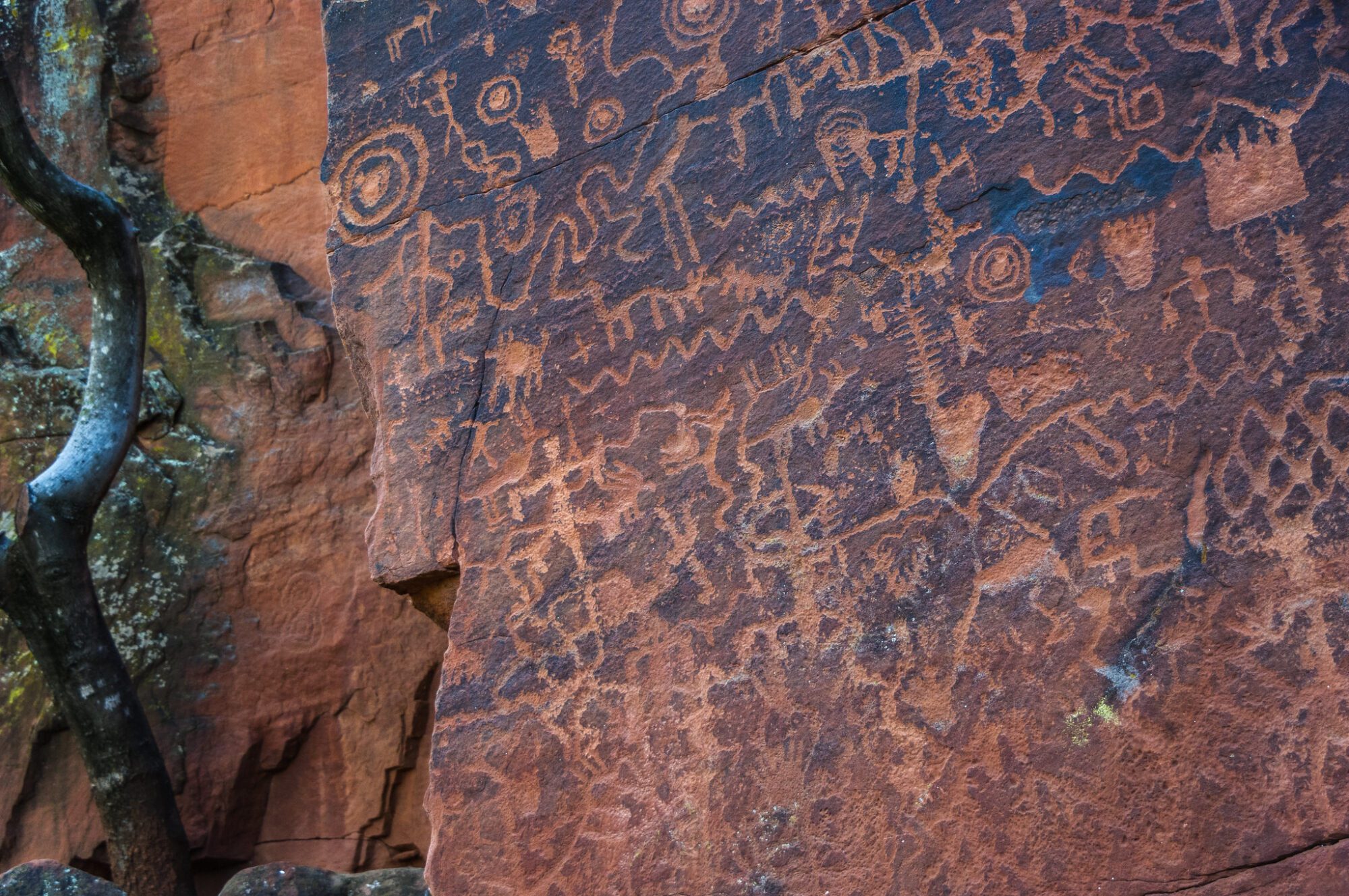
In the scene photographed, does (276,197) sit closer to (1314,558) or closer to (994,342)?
(994,342)

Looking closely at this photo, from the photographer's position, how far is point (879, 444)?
8.04 feet

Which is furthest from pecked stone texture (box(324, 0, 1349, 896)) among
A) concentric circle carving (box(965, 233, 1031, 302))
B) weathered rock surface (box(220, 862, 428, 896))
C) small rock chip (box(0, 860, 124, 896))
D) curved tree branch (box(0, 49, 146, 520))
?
curved tree branch (box(0, 49, 146, 520))

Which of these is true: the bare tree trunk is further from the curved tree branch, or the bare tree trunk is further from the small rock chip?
the small rock chip

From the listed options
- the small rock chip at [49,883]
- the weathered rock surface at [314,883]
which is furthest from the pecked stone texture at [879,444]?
the small rock chip at [49,883]

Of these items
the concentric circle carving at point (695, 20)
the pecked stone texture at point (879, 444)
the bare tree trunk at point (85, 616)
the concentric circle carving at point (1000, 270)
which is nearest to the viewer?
the pecked stone texture at point (879, 444)

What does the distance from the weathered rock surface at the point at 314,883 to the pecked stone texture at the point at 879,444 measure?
1.57 feet

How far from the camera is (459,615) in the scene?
264cm

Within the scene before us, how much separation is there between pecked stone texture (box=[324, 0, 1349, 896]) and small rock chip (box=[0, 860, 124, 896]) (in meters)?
0.97

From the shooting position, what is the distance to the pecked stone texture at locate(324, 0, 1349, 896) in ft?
7.19

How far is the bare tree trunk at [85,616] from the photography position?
346 cm

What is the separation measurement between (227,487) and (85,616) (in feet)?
2.71

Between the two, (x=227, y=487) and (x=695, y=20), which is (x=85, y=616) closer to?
(x=227, y=487)

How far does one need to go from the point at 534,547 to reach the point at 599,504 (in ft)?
0.56

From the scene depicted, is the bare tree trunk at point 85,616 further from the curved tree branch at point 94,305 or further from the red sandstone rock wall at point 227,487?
the red sandstone rock wall at point 227,487
